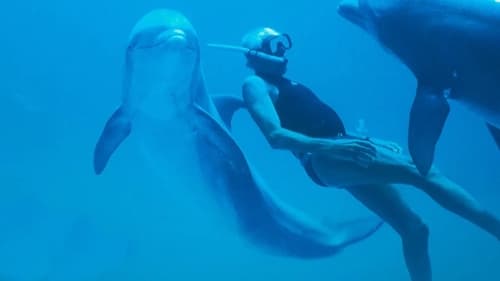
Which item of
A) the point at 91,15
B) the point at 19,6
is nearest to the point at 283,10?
the point at 91,15

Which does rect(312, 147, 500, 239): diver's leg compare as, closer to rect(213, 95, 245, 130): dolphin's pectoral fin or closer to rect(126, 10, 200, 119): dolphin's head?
A: rect(126, 10, 200, 119): dolphin's head

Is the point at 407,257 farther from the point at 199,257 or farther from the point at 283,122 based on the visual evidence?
the point at 199,257

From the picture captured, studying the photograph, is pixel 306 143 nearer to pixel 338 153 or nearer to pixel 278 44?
pixel 338 153

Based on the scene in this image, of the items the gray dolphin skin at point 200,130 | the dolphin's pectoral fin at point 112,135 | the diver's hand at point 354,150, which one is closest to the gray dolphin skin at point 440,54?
the diver's hand at point 354,150

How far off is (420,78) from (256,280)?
1585 centimetres

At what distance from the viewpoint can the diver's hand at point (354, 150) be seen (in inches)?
201

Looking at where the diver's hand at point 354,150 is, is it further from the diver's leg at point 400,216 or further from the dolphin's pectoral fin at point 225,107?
the dolphin's pectoral fin at point 225,107

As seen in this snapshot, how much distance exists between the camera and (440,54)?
517 centimetres

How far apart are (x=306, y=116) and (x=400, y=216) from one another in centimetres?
153

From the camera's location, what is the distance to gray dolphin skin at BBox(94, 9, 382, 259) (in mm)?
6789

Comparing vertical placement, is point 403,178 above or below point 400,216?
above

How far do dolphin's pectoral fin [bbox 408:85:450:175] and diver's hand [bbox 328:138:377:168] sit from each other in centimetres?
37

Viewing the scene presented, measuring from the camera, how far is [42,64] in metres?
30.8

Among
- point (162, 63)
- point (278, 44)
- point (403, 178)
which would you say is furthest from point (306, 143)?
point (162, 63)
